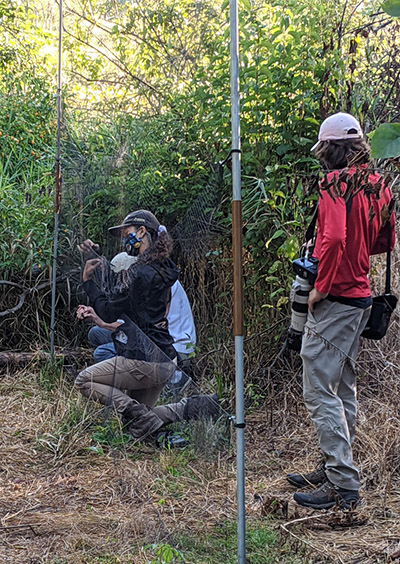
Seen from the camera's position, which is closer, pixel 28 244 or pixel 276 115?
pixel 276 115

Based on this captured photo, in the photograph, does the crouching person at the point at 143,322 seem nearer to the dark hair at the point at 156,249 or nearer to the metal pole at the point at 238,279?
the dark hair at the point at 156,249

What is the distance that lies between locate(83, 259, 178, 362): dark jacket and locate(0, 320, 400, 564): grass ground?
0.53 m

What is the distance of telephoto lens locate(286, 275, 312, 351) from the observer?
3.46 m

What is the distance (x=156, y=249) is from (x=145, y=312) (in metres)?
0.36

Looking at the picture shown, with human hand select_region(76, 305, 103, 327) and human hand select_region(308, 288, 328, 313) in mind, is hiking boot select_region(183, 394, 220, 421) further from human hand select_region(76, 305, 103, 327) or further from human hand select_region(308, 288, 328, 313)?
human hand select_region(76, 305, 103, 327)

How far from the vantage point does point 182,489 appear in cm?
364

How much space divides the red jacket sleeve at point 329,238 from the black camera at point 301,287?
77 mm

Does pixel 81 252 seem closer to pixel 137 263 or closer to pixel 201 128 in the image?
pixel 137 263

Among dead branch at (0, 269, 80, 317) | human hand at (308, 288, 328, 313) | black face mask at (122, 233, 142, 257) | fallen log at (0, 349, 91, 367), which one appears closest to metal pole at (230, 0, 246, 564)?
human hand at (308, 288, 328, 313)

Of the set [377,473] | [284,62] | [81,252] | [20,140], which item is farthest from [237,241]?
[20,140]

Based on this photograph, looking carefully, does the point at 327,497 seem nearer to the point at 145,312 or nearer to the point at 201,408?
the point at 201,408

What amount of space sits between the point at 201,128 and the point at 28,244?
6.08ft

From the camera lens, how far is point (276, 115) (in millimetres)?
4949

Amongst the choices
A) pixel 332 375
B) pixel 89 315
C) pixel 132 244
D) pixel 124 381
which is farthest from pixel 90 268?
pixel 332 375
